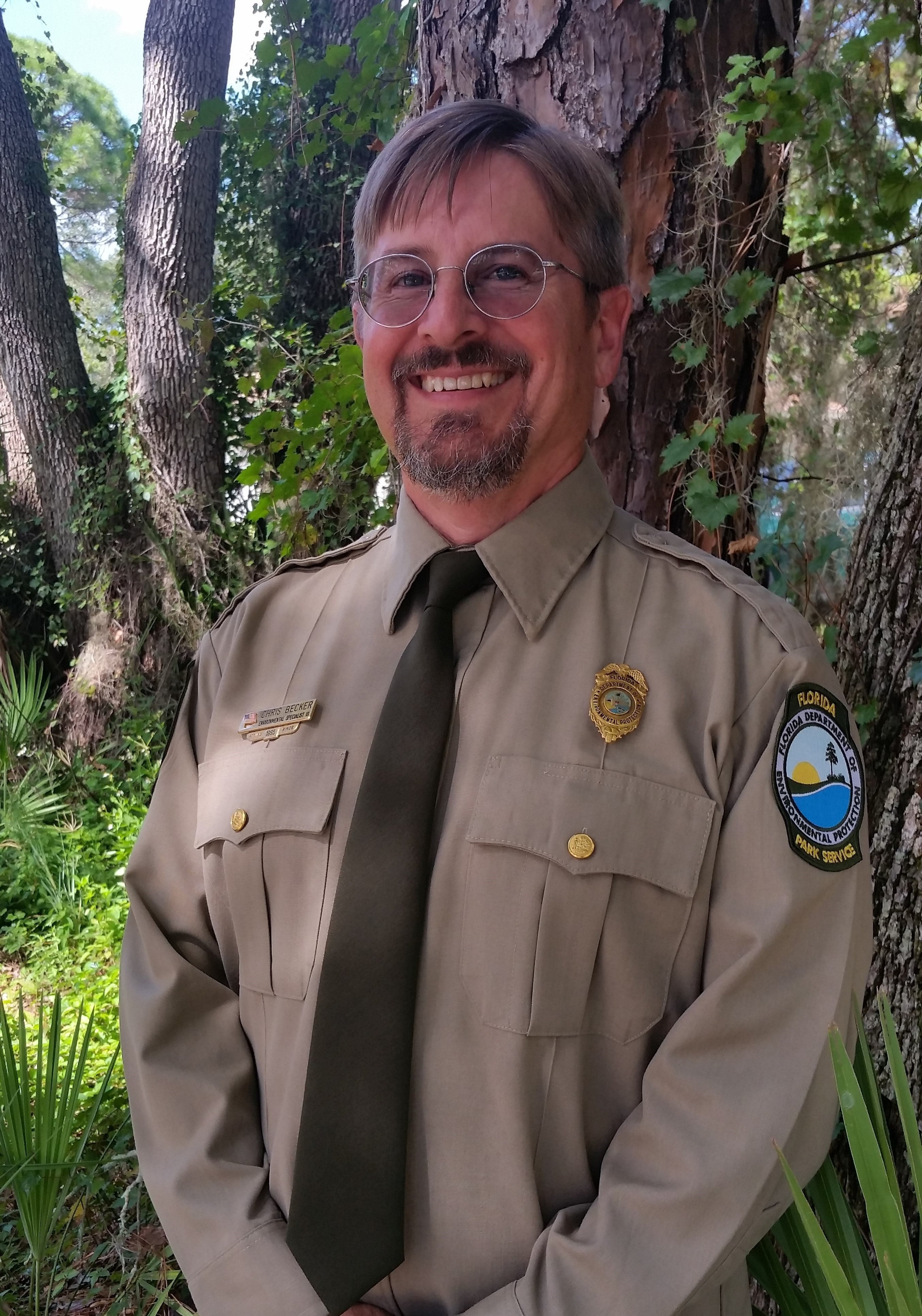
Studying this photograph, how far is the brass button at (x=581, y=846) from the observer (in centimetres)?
121

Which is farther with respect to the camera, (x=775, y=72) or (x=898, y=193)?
(x=898, y=193)

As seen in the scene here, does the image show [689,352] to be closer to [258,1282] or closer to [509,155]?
[509,155]

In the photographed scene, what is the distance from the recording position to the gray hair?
1381 mm

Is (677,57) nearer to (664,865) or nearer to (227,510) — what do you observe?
(664,865)

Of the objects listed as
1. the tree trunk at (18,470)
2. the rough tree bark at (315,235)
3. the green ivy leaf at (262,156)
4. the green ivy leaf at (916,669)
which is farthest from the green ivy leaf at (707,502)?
the tree trunk at (18,470)

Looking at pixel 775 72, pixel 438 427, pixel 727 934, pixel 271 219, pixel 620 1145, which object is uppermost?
pixel 271 219

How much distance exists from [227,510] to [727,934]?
5407 mm

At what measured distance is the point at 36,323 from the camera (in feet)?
20.1

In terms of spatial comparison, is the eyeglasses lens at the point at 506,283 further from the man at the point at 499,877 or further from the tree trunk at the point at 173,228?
the tree trunk at the point at 173,228

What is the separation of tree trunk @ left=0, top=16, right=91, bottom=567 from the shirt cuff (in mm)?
5747

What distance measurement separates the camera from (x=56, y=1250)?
8.13 feet

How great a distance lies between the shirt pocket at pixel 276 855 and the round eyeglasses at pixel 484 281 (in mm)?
650

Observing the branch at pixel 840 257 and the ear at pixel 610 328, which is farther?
the branch at pixel 840 257

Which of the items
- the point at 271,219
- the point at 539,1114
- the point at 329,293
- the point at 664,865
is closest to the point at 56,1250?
the point at 539,1114
